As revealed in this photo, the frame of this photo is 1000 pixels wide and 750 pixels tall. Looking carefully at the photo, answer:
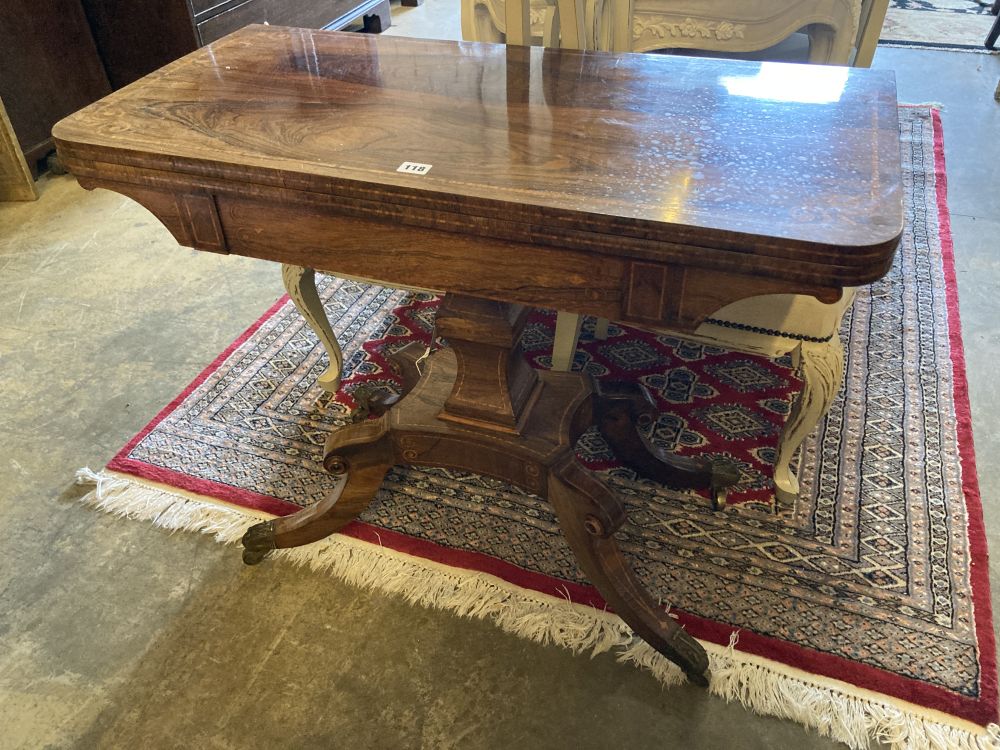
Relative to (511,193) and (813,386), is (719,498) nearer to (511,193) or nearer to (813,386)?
(813,386)

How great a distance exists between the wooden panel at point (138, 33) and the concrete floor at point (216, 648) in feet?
4.20

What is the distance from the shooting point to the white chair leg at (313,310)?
1.52m

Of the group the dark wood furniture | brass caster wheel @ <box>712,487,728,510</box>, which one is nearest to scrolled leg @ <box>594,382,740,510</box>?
brass caster wheel @ <box>712,487,728,510</box>

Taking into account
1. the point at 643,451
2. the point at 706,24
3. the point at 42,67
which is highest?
the point at 706,24

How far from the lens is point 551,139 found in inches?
38.8

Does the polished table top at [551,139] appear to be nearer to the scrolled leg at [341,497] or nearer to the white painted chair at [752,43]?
the white painted chair at [752,43]

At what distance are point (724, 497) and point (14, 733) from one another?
48.4 inches

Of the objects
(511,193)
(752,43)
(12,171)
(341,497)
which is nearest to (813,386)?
(511,193)

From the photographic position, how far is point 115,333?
6.36 ft

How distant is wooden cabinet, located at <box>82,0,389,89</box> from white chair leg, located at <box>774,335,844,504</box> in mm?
2272

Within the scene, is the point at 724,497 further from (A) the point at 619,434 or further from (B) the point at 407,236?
(B) the point at 407,236

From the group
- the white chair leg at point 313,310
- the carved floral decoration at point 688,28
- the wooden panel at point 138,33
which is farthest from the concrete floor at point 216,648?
the wooden panel at point 138,33

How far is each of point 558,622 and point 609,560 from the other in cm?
17

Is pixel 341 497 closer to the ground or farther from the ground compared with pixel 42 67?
closer to the ground
